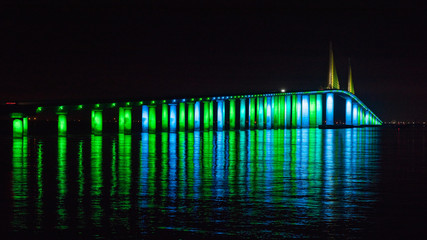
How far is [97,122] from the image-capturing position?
89.5 metres

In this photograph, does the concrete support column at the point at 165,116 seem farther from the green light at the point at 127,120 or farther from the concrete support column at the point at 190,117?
the green light at the point at 127,120

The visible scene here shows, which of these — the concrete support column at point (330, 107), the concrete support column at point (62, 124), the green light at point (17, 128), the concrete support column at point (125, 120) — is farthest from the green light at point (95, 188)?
the concrete support column at point (330, 107)

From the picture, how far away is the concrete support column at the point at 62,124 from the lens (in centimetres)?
7775

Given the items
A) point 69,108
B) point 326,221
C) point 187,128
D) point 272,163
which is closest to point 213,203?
point 326,221

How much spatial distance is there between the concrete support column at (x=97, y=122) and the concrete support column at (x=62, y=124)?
4.72 m

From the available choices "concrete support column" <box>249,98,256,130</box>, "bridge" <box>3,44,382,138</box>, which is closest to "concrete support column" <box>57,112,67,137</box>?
"bridge" <box>3,44,382,138</box>

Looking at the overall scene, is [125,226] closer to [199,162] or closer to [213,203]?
[213,203]

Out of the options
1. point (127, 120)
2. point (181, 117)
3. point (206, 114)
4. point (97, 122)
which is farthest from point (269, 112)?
point (97, 122)

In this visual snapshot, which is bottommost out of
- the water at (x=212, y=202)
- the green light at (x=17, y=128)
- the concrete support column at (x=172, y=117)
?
the water at (x=212, y=202)

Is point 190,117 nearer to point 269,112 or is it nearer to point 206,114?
point 206,114

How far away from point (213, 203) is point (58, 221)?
373cm

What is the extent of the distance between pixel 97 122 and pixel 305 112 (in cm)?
8904

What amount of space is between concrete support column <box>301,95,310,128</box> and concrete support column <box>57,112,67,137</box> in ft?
301

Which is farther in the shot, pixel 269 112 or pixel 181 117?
pixel 269 112
